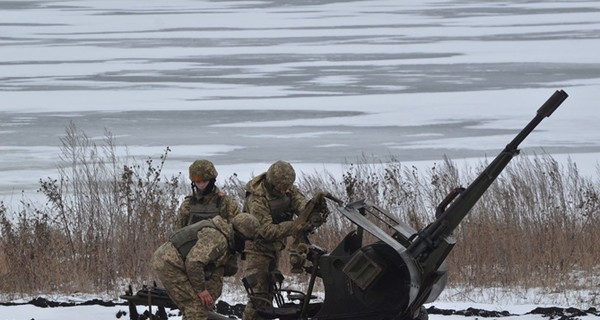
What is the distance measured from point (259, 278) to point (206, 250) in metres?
0.97

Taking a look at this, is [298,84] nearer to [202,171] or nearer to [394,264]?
[202,171]

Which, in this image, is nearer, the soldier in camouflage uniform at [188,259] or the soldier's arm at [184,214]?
the soldier in camouflage uniform at [188,259]

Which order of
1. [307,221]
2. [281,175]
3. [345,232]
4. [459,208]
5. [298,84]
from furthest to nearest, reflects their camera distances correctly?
1. [298,84]
2. [345,232]
3. [281,175]
4. [307,221]
5. [459,208]

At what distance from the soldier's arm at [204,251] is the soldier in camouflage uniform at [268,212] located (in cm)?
67

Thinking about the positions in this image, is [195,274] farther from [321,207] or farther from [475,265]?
[475,265]

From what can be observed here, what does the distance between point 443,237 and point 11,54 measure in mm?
30753

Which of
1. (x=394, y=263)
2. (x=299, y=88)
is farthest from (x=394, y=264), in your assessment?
(x=299, y=88)

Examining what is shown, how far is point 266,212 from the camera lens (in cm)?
828

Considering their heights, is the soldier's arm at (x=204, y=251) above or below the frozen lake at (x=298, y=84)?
below

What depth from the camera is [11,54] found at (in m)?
36.2

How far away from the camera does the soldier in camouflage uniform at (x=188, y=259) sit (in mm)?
7508

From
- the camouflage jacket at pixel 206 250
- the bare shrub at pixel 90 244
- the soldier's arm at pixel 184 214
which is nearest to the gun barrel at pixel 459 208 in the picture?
the camouflage jacket at pixel 206 250

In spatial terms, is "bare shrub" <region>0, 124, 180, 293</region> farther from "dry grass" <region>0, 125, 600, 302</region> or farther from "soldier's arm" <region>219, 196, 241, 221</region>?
"soldier's arm" <region>219, 196, 241, 221</region>

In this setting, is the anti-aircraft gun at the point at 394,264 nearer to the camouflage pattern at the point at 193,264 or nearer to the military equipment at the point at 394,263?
the military equipment at the point at 394,263
